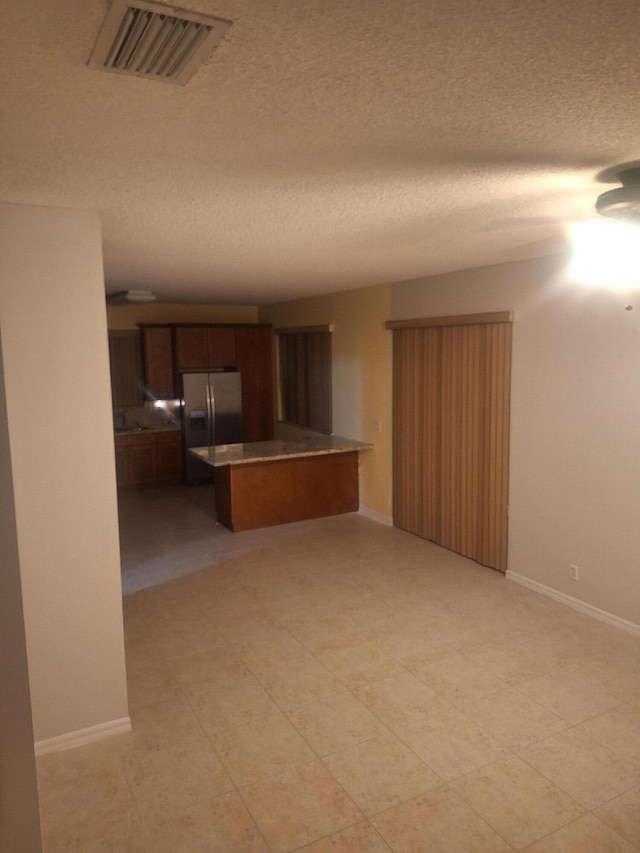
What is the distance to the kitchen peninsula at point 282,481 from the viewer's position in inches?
229

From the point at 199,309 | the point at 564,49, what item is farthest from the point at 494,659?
the point at 199,309

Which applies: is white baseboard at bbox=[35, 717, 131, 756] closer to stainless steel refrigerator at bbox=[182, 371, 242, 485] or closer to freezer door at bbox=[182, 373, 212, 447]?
stainless steel refrigerator at bbox=[182, 371, 242, 485]

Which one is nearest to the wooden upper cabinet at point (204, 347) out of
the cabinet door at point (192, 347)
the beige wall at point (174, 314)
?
the cabinet door at point (192, 347)

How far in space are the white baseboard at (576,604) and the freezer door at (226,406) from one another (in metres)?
4.55

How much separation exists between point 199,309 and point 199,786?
687 centimetres

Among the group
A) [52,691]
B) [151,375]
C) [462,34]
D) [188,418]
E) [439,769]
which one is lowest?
[439,769]

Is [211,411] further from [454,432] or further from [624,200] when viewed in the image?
[624,200]

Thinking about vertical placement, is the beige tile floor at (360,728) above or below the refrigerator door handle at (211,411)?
below

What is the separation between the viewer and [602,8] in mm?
1113

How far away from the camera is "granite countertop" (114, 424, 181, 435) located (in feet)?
24.8

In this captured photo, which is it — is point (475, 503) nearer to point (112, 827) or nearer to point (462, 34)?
point (112, 827)

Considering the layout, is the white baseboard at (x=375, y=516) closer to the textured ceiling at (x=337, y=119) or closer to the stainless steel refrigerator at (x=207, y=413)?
the stainless steel refrigerator at (x=207, y=413)

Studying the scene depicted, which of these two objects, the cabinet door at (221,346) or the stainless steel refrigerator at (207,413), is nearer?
the stainless steel refrigerator at (207,413)

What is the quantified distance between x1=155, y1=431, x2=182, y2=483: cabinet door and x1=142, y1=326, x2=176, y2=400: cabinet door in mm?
545
